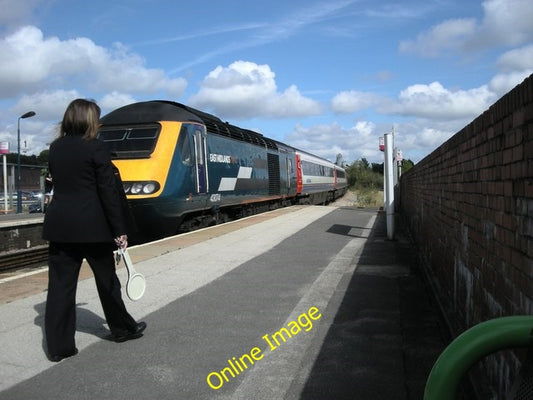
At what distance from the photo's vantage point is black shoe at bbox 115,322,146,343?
4.60 metres

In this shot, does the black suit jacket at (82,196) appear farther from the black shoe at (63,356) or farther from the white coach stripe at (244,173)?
the white coach stripe at (244,173)

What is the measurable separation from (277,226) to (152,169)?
4521 mm

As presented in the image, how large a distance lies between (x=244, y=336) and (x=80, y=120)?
2322 mm

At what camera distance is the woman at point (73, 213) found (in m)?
4.17

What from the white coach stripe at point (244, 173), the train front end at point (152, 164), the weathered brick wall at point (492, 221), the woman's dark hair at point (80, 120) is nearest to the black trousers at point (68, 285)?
the woman's dark hair at point (80, 120)

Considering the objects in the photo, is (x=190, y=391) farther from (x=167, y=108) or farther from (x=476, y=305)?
(x=167, y=108)

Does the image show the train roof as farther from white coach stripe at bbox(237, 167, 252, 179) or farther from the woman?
the woman

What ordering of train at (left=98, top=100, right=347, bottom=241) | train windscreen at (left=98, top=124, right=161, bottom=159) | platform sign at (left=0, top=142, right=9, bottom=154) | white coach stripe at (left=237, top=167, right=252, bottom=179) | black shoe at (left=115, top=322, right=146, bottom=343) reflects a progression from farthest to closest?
platform sign at (left=0, top=142, right=9, bottom=154) < white coach stripe at (left=237, top=167, right=252, bottom=179) < train windscreen at (left=98, top=124, right=161, bottom=159) < train at (left=98, top=100, right=347, bottom=241) < black shoe at (left=115, top=322, right=146, bottom=343)

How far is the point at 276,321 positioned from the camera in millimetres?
5297

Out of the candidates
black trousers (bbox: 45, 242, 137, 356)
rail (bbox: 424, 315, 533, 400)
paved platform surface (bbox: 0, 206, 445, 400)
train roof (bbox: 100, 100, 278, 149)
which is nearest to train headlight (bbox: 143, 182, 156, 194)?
train roof (bbox: 100, 100, 278, 149)

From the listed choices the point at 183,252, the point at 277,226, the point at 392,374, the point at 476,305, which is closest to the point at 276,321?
the point at 392,374

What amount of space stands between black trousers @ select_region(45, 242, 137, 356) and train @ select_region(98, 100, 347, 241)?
407 cm

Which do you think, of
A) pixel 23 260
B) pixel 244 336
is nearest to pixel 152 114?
pixel 23 260

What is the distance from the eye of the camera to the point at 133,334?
4668 millimetres
